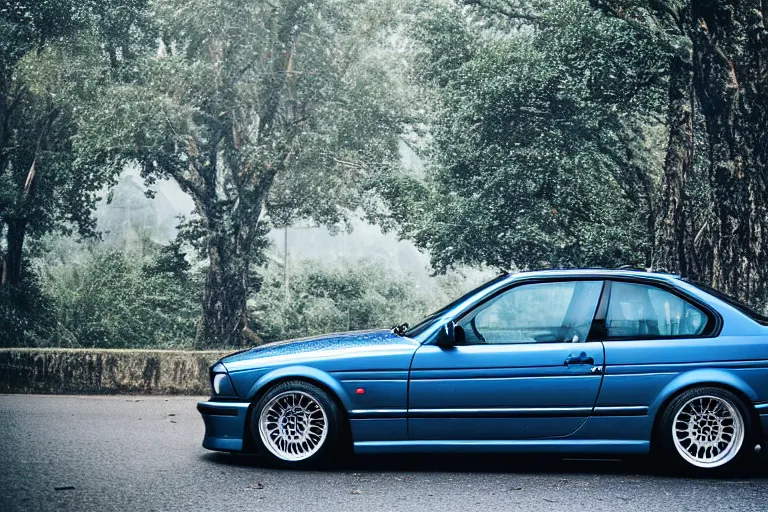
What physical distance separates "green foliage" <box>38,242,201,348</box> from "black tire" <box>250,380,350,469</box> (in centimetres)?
847

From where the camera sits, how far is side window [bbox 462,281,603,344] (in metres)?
6.54

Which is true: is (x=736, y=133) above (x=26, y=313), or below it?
above

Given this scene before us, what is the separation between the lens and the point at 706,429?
6379mm

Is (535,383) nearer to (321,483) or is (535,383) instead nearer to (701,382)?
(701,382)

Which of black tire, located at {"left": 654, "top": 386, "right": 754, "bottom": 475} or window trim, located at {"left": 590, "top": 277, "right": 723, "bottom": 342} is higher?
window trim, located at {"left": 590, "top": 277, "right": 723, "bottom": 342}

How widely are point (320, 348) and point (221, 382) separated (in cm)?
70

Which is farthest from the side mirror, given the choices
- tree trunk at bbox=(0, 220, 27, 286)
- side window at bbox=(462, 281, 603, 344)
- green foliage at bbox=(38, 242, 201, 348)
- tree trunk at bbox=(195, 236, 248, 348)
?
tree trunk at bbox=(0, 220, 27, 286)

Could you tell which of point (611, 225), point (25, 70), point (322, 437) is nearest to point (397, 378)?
point (322, 437)

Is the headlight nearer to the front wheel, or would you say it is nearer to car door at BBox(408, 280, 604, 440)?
car door at BBox(408, 280, 604, 440)

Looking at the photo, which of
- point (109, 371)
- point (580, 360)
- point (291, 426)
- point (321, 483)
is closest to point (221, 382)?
point (291, 426)

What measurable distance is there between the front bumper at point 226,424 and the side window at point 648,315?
248cm

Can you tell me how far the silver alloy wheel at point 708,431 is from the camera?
630 centimetres

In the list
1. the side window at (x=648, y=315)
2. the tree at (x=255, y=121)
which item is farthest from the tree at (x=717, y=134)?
the side window at (x=648, y=315)

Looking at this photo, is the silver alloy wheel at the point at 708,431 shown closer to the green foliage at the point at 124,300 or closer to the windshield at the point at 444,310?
the windshield at the point at 444,310
